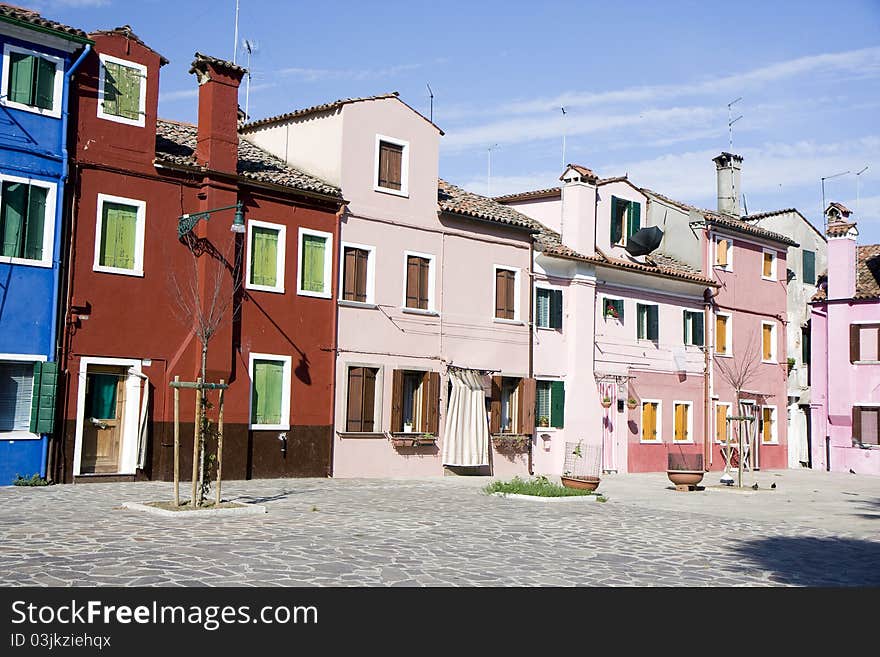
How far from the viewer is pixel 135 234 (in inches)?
814

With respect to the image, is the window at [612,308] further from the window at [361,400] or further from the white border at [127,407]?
the white border at [127,407]

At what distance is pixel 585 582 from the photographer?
10219 millimetres

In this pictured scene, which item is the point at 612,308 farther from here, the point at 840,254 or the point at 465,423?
the point at 840,254

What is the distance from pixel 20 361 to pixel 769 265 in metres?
28.6

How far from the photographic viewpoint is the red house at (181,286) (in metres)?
19.9

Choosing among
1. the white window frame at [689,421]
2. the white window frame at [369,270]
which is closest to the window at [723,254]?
the white window frame at [689,421]

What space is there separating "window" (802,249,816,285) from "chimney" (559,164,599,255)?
14.3 m

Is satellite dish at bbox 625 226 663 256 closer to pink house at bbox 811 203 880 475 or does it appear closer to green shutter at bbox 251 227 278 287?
pink house at bbox 811 203 880 475

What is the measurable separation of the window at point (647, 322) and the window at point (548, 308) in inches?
153

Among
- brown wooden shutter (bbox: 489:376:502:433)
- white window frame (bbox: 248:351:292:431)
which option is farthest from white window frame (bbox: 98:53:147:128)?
brown wooden shutter (bbox: 489:376:502:433)

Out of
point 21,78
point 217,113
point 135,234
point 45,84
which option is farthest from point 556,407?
point 21,78

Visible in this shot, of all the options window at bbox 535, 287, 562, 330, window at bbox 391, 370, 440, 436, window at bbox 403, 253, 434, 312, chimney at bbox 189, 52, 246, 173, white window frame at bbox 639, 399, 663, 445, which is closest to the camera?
chimney at bbox 189, 52, 246, 173

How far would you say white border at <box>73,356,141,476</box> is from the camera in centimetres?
1964
